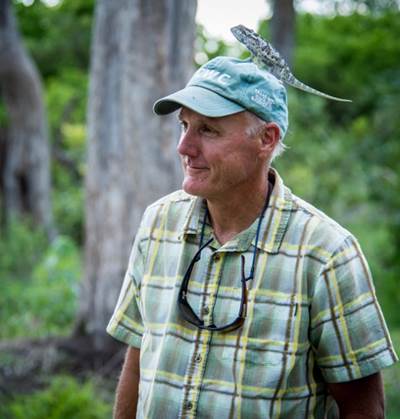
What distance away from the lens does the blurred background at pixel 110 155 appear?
588 centimetres

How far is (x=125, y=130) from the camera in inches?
240

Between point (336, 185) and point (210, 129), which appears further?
point (336, 185)

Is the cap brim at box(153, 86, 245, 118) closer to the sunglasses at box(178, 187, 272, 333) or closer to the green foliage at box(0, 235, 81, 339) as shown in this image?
the sunglasses at box(178, 187, 272, 333)

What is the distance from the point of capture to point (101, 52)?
6742 mm

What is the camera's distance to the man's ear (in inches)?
95.0

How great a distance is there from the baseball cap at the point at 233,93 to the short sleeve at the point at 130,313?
22.0 inches

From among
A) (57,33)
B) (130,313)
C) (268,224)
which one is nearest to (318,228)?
(268,224)

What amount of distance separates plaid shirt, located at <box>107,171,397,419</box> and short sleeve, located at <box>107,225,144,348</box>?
Result: 15cm

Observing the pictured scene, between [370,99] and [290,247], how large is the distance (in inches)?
674

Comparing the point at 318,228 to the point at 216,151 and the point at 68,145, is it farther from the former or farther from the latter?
the point at 68,145

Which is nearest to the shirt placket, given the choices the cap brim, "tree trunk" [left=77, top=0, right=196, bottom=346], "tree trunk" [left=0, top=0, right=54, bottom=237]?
the cap brim

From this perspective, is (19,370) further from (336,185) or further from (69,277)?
(336,185)

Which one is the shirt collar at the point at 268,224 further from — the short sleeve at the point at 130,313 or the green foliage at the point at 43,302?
the green foliage at the point at 43,302

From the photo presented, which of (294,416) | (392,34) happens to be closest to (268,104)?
(294,416)
